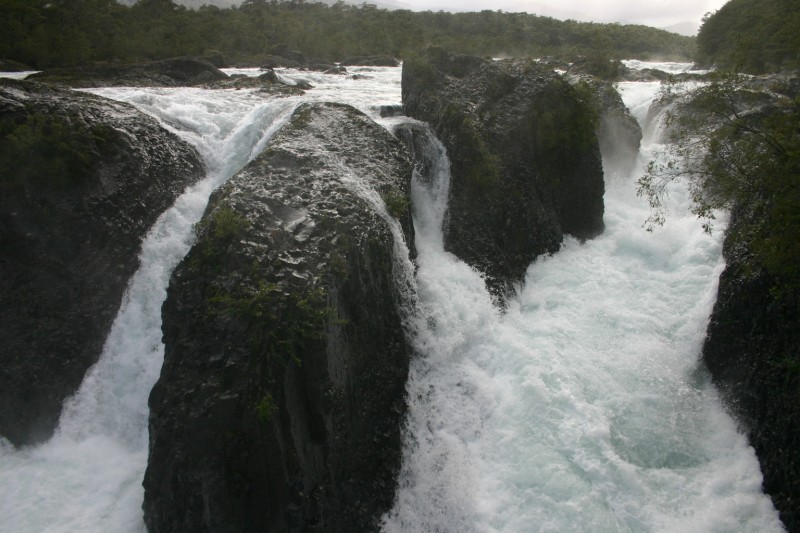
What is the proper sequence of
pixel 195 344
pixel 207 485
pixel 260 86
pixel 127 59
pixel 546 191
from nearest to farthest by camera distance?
pixel 207 485, pixel 195 344, pixel 546 191, pixel 260 86, pixel 127 59

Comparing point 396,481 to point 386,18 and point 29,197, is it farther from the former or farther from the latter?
point 386,18

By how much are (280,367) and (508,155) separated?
10.7 meters

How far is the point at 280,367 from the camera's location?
7305mm

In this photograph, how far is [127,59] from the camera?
28422 mm

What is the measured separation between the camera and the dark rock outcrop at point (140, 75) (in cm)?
1878

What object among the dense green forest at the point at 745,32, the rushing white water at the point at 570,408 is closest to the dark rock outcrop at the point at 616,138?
the dense green forest at the point at 745,32

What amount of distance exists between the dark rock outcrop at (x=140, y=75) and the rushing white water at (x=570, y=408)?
47.2 feet

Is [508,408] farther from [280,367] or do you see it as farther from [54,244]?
[54,244]

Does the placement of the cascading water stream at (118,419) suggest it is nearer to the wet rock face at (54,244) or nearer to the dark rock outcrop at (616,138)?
the wet rock face at (54,244)

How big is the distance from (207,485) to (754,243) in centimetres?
1034

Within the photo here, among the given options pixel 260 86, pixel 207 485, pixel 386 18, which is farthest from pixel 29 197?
pixel 386 18

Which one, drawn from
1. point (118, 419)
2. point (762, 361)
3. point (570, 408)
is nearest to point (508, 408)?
point (570, 408)

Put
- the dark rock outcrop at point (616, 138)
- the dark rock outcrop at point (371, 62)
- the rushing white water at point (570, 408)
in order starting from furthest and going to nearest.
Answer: the dark rock outcrop at point (371, 62) → the dark rock outcrop at point (616, 138) → the rushing white water at point (570, 408)

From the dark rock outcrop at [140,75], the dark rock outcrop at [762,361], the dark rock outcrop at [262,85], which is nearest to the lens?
the dark rock outcrop at [762,361]
